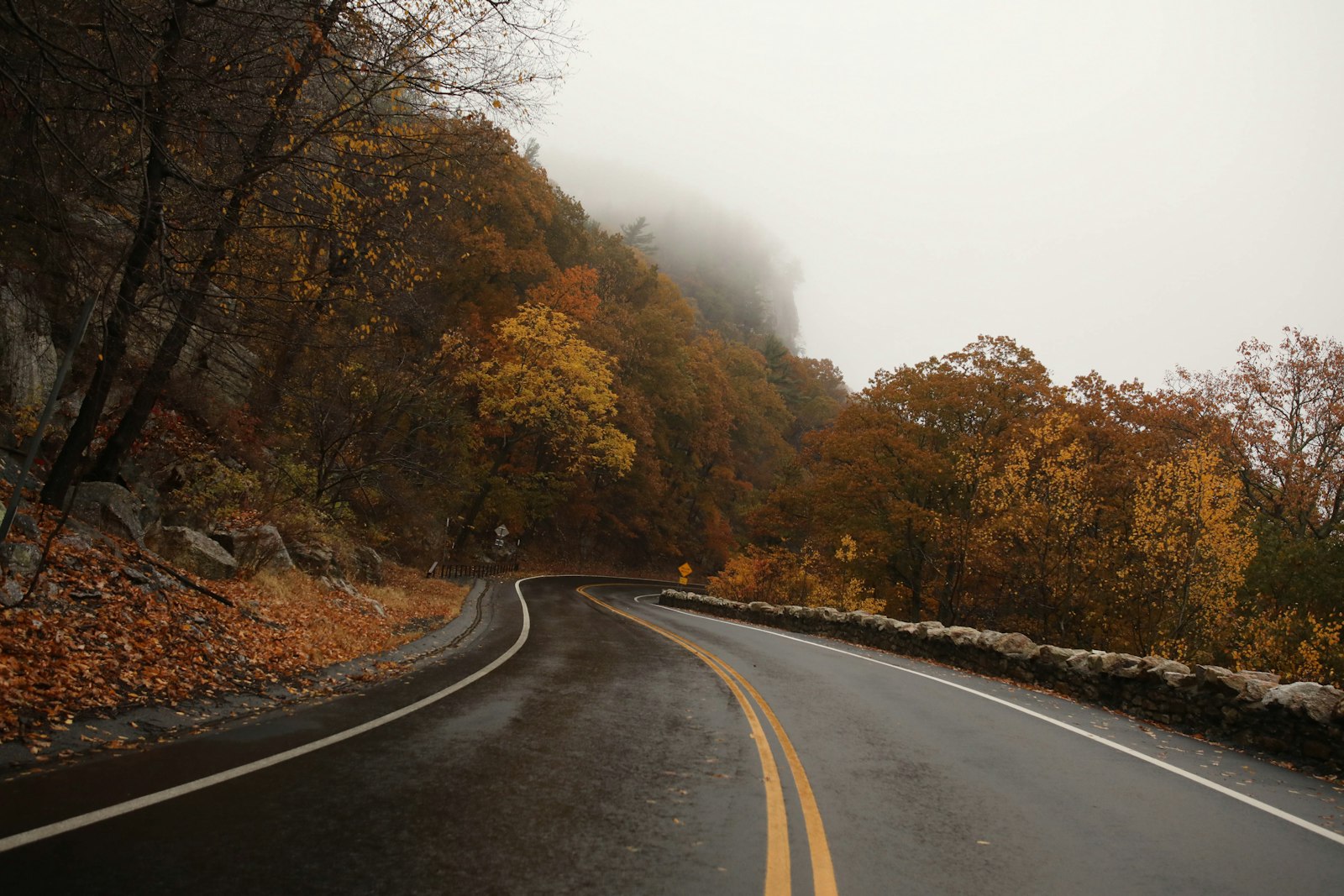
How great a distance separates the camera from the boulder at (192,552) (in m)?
11.5

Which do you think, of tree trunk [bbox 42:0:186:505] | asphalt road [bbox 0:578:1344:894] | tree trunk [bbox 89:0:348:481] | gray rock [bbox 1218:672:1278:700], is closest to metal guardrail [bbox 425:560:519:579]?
tree trunk [bbox 89:0:348:481]

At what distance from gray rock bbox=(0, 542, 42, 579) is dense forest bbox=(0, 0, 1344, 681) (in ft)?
6.58

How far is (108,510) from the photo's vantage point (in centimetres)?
1044

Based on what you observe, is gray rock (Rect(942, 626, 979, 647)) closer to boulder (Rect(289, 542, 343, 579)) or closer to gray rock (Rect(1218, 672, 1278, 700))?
gray rock (Rect(1218, 672, 1278, 700))

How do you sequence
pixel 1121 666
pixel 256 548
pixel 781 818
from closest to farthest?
pixel 781 818
pixel 1121 666
pixel 256 548

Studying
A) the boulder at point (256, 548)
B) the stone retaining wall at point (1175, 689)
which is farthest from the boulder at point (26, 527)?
the stone retaining wall at point (1175, 689)

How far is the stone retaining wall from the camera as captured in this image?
8.02 metres

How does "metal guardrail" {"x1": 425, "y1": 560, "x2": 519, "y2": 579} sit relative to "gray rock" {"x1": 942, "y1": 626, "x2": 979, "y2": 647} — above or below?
below

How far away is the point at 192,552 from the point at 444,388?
1205 cm

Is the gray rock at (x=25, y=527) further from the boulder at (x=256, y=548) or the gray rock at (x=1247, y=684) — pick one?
the gray rock at (x=1247, y=684)

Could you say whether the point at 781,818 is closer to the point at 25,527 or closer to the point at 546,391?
the point at 25,527

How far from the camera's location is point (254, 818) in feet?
13.9

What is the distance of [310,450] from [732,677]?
14.3 meters

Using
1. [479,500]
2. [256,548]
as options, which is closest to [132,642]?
[256,548]
